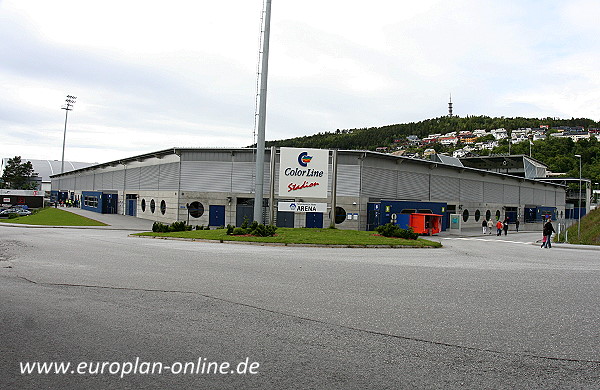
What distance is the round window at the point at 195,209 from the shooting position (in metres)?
42.6

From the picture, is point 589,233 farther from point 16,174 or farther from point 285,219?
point 16,174

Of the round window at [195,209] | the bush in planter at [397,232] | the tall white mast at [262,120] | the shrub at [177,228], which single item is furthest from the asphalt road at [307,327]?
the round window at [195,209]

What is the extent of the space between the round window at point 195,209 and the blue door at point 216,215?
127 centimetres

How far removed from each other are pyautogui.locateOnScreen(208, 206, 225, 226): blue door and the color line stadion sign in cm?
1156

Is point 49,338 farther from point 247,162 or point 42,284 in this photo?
point 247,162

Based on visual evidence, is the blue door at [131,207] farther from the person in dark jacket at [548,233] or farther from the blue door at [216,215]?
the person in dark jacket at [548,233]

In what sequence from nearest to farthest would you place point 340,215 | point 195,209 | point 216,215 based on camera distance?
1. point 340,215
2. point 216,215
3. point 195,209

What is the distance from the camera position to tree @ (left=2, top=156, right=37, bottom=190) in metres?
119

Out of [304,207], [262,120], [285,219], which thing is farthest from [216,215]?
[262,120]

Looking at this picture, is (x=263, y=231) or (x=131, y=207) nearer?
(x=263, y=231)

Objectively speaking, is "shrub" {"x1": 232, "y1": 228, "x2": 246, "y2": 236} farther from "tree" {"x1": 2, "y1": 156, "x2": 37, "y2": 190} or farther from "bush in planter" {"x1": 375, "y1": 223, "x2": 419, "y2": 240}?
"tree" {"x1": 2, "y1": 156, "x2": 37, "y2": 190}

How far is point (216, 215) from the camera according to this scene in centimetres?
4169

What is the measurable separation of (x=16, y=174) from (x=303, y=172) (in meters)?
115

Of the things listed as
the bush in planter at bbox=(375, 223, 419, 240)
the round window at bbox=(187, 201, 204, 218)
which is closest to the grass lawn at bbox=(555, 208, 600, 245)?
the bush in planter at bbox=(375, 223, 419, 240)
